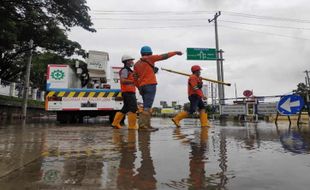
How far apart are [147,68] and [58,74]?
532 centimetres

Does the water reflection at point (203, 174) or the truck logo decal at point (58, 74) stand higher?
the truck logo decal at point (58, 74)

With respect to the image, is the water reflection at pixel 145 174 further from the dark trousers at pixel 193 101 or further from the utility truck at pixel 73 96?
the utility truck at pixel 73 96

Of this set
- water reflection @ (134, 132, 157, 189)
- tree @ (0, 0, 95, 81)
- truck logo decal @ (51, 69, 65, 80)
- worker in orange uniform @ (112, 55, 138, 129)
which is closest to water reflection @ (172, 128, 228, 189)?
water reflection @ (134, 132, 157, 189)

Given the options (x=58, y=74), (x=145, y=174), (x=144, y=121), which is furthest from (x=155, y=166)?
(x=58, y=74)

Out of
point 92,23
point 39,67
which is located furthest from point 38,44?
point 39,67

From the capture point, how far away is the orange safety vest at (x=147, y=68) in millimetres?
8023

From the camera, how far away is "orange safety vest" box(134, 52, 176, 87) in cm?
802

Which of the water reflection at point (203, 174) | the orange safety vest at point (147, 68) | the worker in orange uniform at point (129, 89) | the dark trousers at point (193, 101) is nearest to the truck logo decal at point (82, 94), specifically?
the dark trousers at point (193, 101)

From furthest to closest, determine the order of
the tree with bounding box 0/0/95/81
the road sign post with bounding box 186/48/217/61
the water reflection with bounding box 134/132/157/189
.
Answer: the road sign post with bounding box 186/48/217/61, the tree with bounding box 0/0/95/81, the water reflection with bounding box 134/132/157/189

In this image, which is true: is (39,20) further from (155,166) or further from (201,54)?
(155,166)

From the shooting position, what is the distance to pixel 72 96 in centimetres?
1232

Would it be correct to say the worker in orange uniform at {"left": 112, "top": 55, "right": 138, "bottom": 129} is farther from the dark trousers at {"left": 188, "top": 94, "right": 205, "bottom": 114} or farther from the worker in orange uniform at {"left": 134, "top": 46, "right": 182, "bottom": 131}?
the dark trousers at {"left": 188, "top": 94, "right": 205, "bottom": 114}

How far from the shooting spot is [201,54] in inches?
1083

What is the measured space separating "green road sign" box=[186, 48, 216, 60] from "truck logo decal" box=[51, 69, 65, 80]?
16.2m
